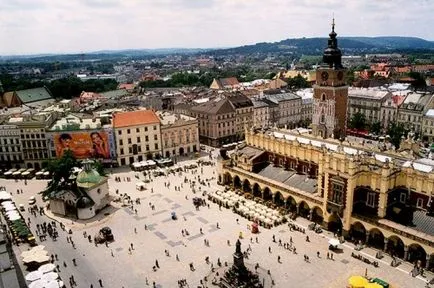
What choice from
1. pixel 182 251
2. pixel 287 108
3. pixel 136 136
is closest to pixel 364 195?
pixel 182 251

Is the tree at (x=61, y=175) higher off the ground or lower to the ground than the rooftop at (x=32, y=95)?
lower

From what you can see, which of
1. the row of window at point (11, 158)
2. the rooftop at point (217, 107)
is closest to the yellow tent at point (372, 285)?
the rooftop at point (217, 107)

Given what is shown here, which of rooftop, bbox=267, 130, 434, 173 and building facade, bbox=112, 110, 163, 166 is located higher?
rooftop, bbox=267, 130, 434, 173

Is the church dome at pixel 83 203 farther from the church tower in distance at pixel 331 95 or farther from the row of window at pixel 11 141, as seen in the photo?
the church tower in distance at pixel 331 95

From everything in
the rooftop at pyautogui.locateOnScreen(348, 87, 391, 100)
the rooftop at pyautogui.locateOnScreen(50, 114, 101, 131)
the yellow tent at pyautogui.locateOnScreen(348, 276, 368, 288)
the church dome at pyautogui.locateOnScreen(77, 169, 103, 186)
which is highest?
the rooftop at pyautogui.locateOnScreen(348, 87, 391, 100)

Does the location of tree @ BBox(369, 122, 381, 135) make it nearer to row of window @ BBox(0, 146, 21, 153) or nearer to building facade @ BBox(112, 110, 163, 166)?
building facade @ BBox(112, 110, 163, 166)

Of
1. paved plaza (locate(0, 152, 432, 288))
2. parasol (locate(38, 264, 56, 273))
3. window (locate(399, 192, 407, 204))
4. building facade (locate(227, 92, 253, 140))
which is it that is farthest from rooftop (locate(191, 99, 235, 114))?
parasol (locate(38, 264, 56, 273))

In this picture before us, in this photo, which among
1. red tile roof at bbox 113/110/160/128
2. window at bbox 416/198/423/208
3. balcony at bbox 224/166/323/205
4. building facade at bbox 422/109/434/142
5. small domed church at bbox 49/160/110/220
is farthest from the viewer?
building facade at bbox 422/109/434/142
